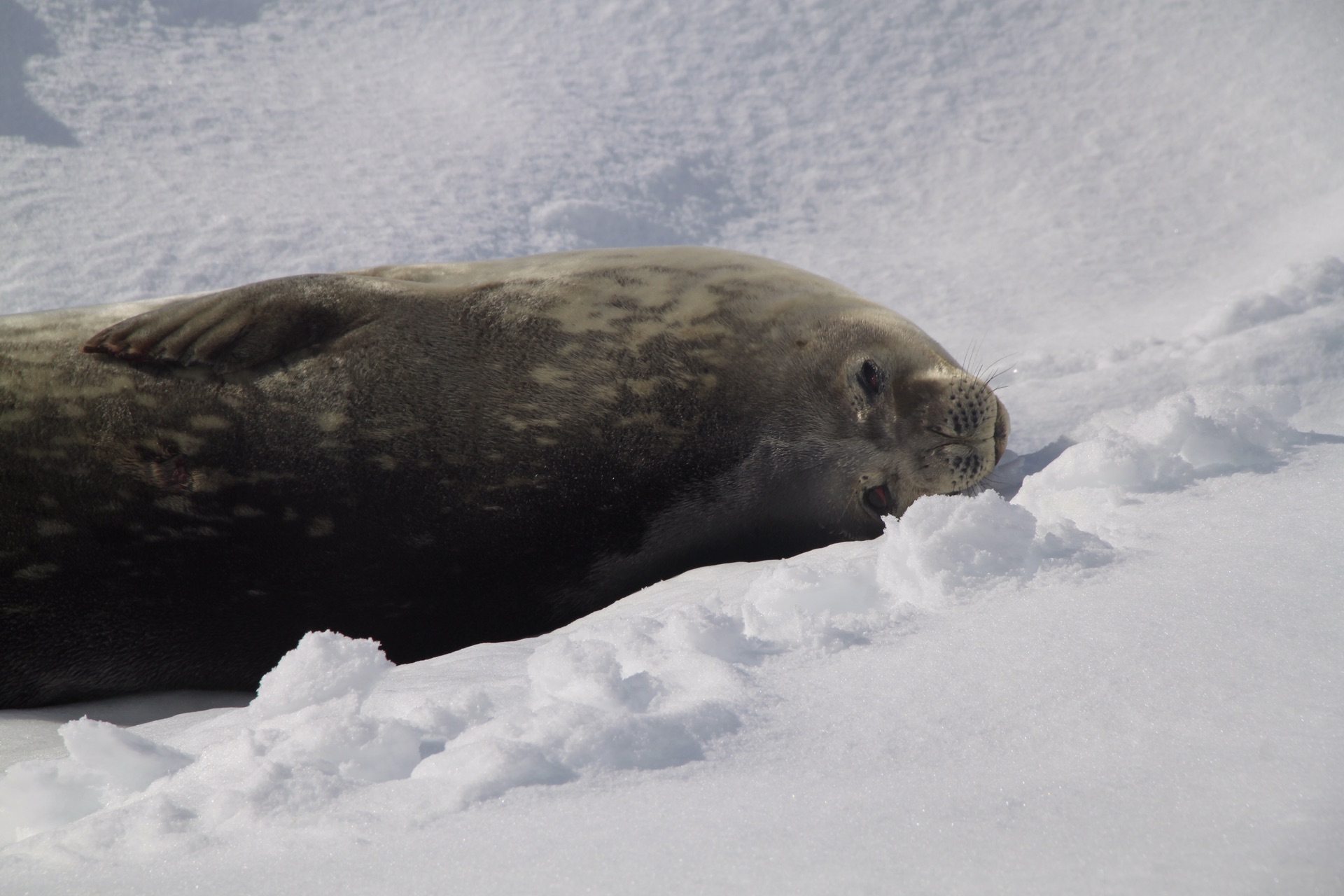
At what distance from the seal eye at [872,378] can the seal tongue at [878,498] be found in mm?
285

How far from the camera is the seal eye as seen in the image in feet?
9.71

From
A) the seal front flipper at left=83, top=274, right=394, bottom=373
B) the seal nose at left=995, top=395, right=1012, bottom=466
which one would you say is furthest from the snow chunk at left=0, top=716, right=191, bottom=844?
the seal nose at left=995, top=395, right=1012, bottom=466

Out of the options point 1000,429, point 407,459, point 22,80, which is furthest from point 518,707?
point 22,80

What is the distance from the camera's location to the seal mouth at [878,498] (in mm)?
2941

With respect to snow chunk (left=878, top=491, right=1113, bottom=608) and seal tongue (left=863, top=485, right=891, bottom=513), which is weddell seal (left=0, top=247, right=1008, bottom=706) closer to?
seal tongue (left=863, top=485, right=891, bottom=513)

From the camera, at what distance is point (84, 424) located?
2424 millimetres

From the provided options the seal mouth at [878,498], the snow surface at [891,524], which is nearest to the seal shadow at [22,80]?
the snow surface at [891,524]

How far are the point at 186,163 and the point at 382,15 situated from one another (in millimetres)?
1851

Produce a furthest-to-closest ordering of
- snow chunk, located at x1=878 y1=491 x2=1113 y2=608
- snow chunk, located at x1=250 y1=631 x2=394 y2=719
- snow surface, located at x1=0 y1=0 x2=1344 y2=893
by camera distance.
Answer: snow chunk, located at x1=878 y1=491 x2=1113 y2=608 < snow chunk, located at x1=250 y1=631 x2=394 y2=719 < snow surface, located at x1=0 y1=0 x2=1344 y2=893

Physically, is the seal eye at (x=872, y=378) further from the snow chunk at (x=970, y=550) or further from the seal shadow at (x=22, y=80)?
the seal shadow at (x=22, y=80)

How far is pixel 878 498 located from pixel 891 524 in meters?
1.11

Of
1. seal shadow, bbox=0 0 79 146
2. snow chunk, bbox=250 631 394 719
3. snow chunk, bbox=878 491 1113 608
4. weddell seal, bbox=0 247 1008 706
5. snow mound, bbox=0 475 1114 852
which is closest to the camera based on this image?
snow mound, bbox=0 475 1114 852

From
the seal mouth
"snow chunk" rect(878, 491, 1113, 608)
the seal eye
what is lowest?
the seal mouth

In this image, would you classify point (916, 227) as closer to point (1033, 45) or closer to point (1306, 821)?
A: point (1033, 45)
